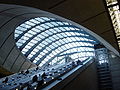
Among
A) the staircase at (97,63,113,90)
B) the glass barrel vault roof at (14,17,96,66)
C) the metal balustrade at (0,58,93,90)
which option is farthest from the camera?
the glass barrel vault roof at (14,17,96,66)

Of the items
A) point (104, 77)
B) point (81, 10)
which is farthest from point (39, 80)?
point (104, 77)

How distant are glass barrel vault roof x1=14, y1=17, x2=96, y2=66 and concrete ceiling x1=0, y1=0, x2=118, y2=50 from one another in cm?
1650

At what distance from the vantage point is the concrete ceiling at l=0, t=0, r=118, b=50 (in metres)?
5.88

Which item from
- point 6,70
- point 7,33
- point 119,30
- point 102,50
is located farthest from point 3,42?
point 119,30

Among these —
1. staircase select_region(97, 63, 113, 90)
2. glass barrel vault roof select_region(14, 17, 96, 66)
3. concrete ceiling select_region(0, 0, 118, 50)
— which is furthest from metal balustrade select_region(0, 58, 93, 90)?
glass barrel vault roof select_region(14, 17, 96, 66)

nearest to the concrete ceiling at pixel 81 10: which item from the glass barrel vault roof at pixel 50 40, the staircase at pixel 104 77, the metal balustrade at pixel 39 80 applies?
the metal balustrade at pixel 39 80

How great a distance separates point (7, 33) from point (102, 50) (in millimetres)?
10919

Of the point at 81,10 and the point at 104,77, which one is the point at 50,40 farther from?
the point at 81,10

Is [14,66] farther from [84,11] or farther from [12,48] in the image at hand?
[84,11]

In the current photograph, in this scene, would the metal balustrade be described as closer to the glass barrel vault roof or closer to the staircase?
the staircase

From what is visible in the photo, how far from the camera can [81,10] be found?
671cm

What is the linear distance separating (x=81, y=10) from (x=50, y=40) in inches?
1190

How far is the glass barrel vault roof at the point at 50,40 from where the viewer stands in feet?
93.0

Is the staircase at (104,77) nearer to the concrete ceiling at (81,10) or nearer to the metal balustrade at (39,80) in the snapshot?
the metal balustrade at (39,80)
